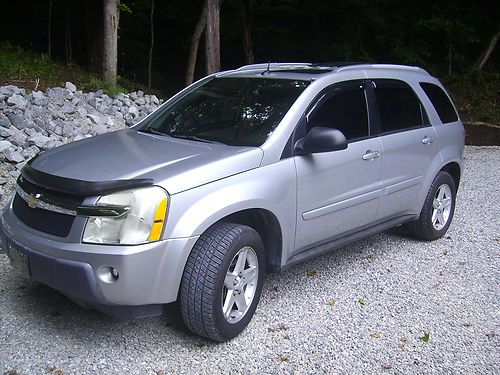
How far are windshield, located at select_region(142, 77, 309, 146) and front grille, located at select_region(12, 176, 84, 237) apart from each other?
3.99ft

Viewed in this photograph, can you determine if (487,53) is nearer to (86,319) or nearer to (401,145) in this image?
(401,145)

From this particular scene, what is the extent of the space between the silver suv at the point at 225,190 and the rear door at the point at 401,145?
0.7 inches

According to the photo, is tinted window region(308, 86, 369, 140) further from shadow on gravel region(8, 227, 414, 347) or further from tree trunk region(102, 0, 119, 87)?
tree trunk region(102, 0, 119, 87)

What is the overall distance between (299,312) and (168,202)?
1486 mm

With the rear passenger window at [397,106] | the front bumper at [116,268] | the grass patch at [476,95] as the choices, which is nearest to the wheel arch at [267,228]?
the front bumper at [116,268]

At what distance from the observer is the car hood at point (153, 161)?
3402 mm

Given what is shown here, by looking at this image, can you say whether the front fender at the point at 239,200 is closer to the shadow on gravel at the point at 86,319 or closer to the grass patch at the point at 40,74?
the shadow on gravel at the point at 86,319

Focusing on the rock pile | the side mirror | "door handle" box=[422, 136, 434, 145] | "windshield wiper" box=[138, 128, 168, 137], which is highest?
the side mirror

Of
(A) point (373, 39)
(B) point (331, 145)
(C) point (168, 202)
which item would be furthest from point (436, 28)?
(C) point (168, 202)

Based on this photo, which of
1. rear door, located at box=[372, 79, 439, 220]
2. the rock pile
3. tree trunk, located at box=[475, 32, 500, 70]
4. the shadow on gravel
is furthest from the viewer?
tree trunk, located at box=[475, 32, 500, 70]

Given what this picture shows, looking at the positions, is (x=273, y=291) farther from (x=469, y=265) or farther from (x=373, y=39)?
(x=373, y=39)

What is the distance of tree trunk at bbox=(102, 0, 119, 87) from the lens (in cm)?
1071

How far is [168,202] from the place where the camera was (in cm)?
328

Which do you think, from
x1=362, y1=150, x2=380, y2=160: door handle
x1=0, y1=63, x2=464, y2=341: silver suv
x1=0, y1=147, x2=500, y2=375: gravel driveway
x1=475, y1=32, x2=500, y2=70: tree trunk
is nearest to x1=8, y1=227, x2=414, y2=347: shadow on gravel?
x1=0, y1=147, x2=500, y2=375: gravel driveway
